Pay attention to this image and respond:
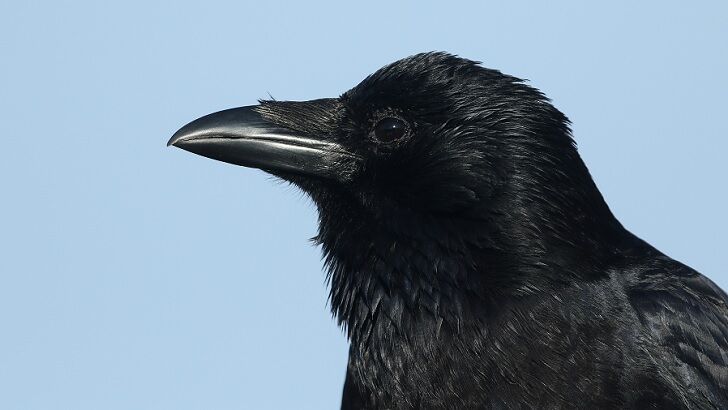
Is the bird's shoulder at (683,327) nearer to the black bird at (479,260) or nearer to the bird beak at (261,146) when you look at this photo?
the black bird at (479,260)

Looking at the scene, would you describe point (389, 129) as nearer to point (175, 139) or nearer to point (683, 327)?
point (175, 139)

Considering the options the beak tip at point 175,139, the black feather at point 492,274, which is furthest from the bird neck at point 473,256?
the beak tip at point 175,139

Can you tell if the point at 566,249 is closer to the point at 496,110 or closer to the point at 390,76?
the point at 496,110

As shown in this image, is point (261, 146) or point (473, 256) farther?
point (261, 146)

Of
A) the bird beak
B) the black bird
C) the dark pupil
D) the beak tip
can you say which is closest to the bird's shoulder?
the black bird

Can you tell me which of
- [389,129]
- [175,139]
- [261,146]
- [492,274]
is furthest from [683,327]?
[175,139]

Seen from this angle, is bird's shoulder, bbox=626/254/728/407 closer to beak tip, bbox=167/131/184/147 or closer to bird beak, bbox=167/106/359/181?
bird beak, bbox=167/106/359/181

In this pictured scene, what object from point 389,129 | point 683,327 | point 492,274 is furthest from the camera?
point 389,129

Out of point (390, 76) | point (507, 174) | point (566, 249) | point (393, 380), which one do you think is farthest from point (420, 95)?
point (393, 380)
